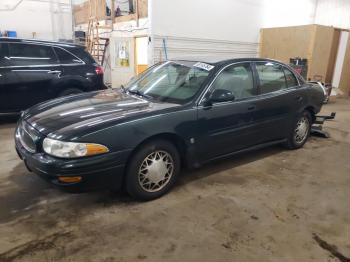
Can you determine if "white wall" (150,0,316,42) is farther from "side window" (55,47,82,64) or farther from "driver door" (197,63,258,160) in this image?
"driver door" (197,63,258,160)

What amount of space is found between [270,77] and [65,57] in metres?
3.91

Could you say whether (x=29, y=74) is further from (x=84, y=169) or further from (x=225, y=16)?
(x=225, y=16)

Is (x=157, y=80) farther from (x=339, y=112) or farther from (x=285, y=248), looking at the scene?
(x=339, y=112)

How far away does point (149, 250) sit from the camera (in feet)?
7.11

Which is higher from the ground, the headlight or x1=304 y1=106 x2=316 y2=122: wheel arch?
the headlight

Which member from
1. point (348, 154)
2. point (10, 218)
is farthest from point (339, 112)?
point (10, 218)

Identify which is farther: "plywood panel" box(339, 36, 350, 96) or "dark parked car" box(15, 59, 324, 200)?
"plywood panel" box(339, 36, 350, 96)

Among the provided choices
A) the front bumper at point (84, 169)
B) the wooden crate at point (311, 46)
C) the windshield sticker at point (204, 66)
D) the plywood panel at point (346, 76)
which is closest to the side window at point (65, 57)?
the windshield sticker at point (204, 66)

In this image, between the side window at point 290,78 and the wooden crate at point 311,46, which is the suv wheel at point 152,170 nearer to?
the side window at point 290,78

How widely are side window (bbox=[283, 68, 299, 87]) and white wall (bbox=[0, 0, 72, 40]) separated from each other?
12009 millimetres

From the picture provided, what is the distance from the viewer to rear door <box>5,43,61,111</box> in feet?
17.3

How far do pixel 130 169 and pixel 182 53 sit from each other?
8.05 meters

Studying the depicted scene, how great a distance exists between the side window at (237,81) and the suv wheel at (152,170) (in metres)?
0.90

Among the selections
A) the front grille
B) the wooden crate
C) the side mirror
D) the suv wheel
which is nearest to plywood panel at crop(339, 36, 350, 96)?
the wooden crate
